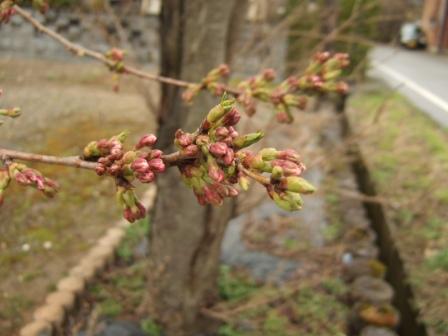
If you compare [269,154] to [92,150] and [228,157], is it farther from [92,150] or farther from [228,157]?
[92,150]

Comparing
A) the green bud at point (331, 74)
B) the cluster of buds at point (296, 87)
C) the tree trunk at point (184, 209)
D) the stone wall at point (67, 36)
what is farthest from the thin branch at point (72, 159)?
the stone wall at point (67, 36)

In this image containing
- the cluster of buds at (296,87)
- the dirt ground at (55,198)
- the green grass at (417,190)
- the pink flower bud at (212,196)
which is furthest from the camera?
the dirt ground at (55,198)

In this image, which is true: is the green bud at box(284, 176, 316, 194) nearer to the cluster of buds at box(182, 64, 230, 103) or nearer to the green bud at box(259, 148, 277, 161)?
the green bud at box(259, 148, 277, 161)

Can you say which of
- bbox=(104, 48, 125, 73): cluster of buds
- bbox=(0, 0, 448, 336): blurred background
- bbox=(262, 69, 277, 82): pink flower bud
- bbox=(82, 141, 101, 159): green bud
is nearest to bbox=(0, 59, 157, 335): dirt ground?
bbox=(0, 0, 448, 336): blurred background

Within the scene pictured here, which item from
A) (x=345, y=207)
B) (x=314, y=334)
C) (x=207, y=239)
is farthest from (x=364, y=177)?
(x=207, y=239)

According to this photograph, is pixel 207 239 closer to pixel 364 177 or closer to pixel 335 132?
pixel 364 177

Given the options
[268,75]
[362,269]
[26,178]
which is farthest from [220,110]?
[362,269]

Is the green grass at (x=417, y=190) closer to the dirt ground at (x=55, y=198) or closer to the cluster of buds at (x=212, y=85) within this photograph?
the cluster of buds at (x=212, y=85)

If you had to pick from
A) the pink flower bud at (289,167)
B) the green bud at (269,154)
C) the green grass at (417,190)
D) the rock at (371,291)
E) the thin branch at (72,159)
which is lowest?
the rock at (371,291)
